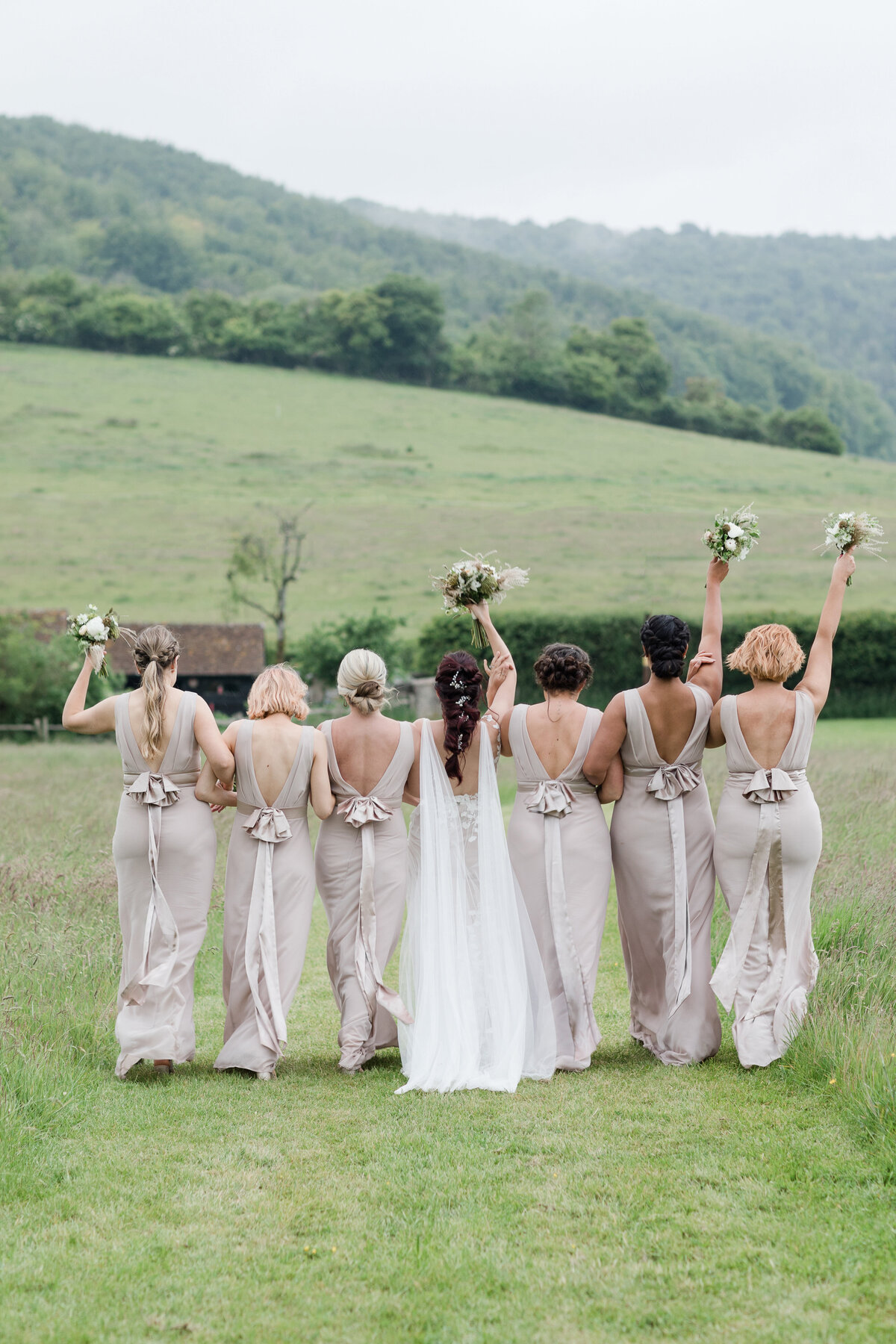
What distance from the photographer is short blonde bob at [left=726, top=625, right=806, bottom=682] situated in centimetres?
636

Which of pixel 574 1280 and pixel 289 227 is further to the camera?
pixel 289 227

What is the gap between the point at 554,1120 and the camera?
5.54m

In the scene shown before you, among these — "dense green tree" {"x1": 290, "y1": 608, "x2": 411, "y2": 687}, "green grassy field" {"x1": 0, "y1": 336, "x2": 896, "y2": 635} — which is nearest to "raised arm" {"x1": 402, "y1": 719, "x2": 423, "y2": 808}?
"dense green tree" {"x1": 290, "y1": 608, "x2": 411, "y2": 687}

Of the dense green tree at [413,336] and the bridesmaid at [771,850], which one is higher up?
the dense green tree at [413,336]

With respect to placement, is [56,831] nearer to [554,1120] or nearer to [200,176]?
[554,1120]

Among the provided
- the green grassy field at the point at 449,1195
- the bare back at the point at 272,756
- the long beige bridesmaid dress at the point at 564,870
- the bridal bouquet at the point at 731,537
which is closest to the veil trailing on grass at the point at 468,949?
the long beige bridesmaid dress at the point at 564,870

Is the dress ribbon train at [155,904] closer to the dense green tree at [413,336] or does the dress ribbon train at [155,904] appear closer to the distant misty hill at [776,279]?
the dense green tree at [413,336]

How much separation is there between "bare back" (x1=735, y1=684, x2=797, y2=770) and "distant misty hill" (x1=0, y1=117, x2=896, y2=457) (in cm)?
9309

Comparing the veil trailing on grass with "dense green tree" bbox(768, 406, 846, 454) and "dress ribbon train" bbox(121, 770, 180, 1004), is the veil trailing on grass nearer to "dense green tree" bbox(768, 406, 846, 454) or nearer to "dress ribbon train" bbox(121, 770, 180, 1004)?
"dress ribbon train" bbox(121, 770, 180, 1004)

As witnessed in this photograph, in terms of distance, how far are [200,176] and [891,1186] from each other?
152 meters

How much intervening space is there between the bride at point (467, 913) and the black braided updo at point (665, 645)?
2.62 feet

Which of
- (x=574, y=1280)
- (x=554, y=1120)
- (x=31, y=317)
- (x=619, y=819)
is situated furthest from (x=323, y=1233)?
(x=31, y=317)

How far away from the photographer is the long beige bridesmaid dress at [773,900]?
20.6ft

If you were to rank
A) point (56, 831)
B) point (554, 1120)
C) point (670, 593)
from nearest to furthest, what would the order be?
point (554, 1120), point (56, 831), point (670, 593)
